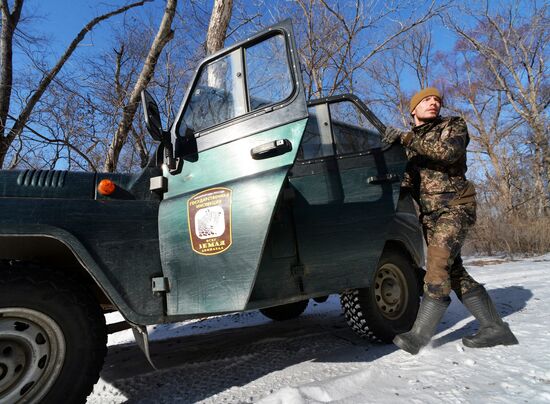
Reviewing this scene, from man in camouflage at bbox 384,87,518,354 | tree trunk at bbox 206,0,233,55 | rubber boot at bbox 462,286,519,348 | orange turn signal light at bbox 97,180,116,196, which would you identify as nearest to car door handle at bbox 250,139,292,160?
orange turn signal light at bbox 97,180,116,196

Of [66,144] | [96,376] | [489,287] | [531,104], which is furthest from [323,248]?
[531,104]

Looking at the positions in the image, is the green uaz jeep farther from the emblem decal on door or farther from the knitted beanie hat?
the knitted beanie hat

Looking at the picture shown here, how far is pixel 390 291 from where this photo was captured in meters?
3.49

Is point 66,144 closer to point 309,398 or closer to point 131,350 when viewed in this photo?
point 131,350

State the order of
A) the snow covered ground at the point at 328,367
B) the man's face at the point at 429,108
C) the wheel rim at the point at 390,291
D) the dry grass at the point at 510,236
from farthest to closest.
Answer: the dry grass at the point at 510,236, the wheel rim at the point at 390,291, the man's face at the point at 429,108, the snow covered ground at the point at 328,367

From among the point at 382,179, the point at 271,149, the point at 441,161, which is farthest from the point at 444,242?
the point at 271,149

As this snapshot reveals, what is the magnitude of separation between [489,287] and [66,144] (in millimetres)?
9291

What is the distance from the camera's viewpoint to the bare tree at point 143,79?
8680 millimetres

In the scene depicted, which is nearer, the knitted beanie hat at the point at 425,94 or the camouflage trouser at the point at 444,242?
the camouflage trouser at the point at 444,242

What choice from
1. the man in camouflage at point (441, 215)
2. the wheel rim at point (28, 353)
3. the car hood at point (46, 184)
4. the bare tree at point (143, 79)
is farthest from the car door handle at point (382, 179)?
the bare tree at point (143, 79)

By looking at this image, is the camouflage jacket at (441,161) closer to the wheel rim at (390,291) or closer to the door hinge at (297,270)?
the wheel rim at (390,291)

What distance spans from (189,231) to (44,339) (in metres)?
0.95

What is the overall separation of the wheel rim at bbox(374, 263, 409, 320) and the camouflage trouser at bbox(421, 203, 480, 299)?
0.64 m

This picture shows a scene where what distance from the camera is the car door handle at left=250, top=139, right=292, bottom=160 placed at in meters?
2.24
